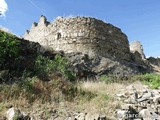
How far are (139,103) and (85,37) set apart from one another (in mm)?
9404

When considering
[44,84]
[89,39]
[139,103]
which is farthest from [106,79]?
[89,39]

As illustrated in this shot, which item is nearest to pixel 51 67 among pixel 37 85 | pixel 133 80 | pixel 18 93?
pixel 37 85

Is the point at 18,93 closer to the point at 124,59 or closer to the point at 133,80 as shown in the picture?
the point at 133,80

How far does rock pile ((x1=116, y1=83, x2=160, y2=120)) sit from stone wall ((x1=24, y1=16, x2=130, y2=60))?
683 centimetres

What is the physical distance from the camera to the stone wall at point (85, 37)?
19125 mm

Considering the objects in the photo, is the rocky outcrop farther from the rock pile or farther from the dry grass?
the rock pile

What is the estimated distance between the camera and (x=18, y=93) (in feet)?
32.7

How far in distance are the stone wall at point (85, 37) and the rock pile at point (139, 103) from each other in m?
6.83

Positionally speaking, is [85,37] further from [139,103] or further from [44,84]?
[139,103]

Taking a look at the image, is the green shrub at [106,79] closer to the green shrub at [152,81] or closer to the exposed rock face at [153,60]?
the green shrub at [152,81]

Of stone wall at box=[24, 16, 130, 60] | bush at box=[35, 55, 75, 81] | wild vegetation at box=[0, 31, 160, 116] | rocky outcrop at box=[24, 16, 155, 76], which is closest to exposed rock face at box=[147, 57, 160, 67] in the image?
rocky outcrop at box=[24, 16, 155, 76]

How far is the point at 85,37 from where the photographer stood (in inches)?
760

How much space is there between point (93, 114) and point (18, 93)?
Result: 2.70 m

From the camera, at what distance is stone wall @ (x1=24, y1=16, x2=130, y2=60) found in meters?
19.1
